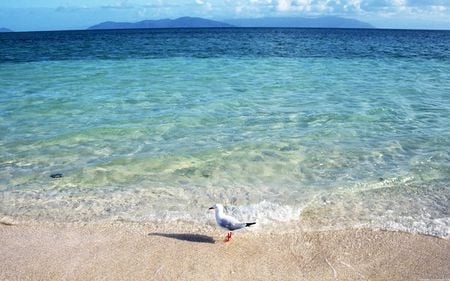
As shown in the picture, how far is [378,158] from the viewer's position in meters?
10.2

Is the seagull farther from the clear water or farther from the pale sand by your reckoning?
the clear water

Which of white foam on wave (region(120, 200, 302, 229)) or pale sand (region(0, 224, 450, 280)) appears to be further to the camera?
white foam on wave (region(120, 200, 302, 229))

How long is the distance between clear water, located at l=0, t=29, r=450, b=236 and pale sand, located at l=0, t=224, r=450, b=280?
19.4 inches

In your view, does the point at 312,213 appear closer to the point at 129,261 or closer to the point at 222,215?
the point at 222,215

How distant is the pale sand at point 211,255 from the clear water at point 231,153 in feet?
1.62

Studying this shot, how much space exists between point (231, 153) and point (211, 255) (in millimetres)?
4454

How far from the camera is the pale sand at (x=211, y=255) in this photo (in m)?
5.77

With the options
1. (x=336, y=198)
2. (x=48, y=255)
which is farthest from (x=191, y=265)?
(x=336, y=198)

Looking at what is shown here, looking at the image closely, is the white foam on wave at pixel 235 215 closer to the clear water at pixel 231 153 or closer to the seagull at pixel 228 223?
the clear water at pixel 231 153

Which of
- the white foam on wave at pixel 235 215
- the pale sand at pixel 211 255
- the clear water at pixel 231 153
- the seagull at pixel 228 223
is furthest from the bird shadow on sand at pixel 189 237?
the clear water at pixel 231 153

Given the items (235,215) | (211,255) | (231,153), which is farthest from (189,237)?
(231,153)

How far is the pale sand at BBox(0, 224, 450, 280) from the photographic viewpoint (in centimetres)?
577

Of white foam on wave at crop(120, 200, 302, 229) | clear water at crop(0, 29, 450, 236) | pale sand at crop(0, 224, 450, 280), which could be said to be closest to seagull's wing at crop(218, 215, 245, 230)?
pale sand at crop(0, 224, 450, 280)

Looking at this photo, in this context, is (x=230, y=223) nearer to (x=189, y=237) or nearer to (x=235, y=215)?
(x=189, y=237)
